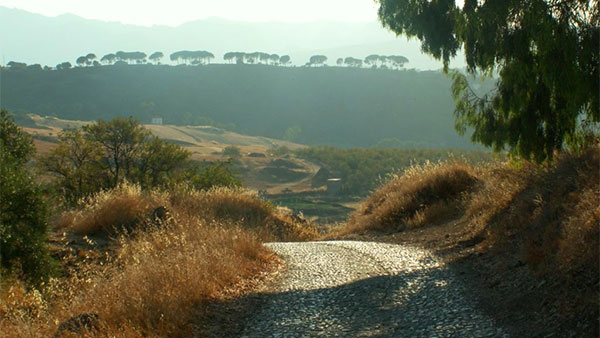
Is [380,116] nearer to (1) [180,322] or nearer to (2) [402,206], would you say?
(2) [402,206]

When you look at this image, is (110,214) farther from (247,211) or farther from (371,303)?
(371,303)

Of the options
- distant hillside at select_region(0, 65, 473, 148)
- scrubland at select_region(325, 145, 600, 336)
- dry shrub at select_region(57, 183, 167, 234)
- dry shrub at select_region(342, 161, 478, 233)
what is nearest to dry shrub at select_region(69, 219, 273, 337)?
scrubland at select_region(325, 145, 600, 336)

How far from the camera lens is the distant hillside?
139875 millimetres

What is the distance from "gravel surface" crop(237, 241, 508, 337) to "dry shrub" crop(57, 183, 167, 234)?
7171 millimetres

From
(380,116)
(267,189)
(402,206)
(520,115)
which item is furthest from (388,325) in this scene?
(380,116)

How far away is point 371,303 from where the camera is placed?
7.77 meters

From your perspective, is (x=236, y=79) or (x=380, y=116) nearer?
(x=380, y=116)

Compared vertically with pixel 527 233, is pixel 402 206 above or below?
below

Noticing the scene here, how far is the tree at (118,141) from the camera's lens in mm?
29656

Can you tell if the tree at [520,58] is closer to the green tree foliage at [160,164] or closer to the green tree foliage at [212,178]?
the green tree foliage at [160,164]

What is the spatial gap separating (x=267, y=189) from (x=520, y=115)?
186 ft

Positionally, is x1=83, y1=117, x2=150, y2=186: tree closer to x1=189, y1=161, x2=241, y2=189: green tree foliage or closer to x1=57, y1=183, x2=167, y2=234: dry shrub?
x1=189, y1=161, x2=241, y2=189: green tree foliage

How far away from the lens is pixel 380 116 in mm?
143750

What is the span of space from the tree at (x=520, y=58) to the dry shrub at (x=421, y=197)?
6717 millimetres
